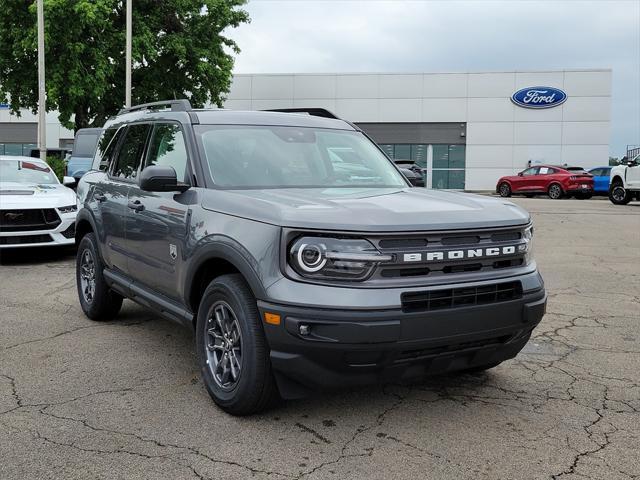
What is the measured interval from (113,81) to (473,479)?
84.7ft

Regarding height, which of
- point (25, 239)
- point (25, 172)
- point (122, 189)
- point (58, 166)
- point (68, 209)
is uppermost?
point (58, 166)

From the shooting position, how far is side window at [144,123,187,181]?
4445 millimetres

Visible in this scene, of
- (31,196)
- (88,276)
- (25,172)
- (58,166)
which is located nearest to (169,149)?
(88,276)

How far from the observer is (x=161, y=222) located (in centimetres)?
436

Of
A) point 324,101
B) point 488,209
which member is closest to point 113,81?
point 324,101

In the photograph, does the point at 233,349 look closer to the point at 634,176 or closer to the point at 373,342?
the point at 373,342

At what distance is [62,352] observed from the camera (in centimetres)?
495

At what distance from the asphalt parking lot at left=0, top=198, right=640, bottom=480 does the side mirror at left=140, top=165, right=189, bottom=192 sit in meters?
1.30

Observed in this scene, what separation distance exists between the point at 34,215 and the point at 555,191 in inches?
923

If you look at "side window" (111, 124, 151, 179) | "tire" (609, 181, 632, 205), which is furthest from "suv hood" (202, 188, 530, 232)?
"tire" (609, 181, 632, 205)

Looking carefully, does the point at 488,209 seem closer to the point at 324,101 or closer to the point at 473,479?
the point at 473,479

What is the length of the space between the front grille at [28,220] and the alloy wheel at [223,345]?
253 inches

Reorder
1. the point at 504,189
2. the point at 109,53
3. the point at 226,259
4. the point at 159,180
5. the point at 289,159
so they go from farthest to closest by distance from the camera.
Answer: the point at 504,189, the point at 109,53, the point at 289,159, the point at 159,180, the point at 226,259

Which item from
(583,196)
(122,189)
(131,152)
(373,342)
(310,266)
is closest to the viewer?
(373,342)
